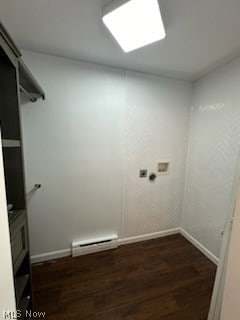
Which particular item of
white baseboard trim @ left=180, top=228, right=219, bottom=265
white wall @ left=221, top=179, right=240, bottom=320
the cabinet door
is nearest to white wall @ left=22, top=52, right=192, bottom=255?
white baseboard trim @ left=180, top=228, right=219, bottom=265

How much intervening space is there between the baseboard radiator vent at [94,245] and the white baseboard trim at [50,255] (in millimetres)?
103

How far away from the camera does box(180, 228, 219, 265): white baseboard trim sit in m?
1.97

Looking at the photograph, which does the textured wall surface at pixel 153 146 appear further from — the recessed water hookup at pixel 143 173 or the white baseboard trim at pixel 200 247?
the white baseboard trim at pixel 200 247

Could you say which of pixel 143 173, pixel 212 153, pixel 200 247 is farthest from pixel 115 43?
pixel 200 247

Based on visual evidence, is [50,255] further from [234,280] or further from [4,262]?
[234,280]

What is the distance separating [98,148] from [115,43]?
43.1 inches

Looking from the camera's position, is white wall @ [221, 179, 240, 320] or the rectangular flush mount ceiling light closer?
white wall @ [221, 179, 240, 320]

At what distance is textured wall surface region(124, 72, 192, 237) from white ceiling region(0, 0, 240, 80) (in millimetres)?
280

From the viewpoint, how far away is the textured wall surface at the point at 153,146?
6.79 ft

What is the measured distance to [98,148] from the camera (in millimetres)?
1973

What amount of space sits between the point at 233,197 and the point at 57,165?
170 cm

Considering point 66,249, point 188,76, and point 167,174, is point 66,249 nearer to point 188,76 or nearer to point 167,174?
point 167,174

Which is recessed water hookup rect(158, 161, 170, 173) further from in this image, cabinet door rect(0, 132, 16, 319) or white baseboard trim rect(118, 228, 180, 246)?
cabinet door rect(0, 132, 16, 319)

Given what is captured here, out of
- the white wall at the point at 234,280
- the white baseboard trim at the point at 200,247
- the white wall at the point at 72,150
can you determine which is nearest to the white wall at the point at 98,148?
the white wall at the point at 72,150
